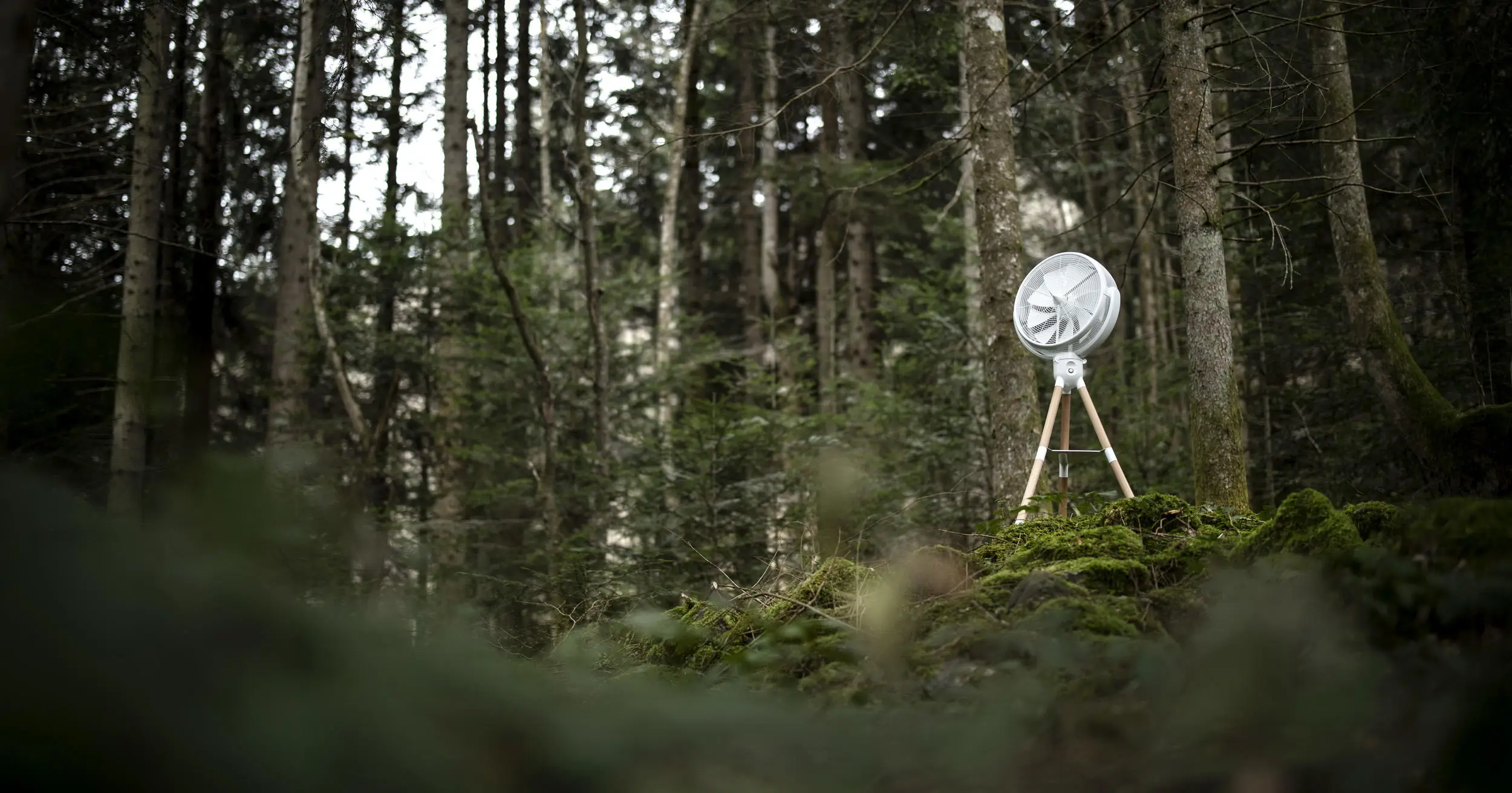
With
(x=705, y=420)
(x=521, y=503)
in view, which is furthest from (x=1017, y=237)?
(x=521, y=503)

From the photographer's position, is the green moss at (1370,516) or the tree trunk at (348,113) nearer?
the green moss at (1370,516)

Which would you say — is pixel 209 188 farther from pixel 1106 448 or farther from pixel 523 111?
pixel 1106 448

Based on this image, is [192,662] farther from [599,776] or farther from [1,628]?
[599,776]

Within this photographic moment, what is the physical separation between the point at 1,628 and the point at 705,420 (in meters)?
8.53

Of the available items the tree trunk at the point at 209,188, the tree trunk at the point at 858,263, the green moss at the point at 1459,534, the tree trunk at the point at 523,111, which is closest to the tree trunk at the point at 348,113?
the tree trunk at the point at 209,188

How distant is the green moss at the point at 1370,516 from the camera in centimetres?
326

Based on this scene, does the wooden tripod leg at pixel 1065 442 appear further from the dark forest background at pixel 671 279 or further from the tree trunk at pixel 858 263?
the tree trunk at pixel 858 263

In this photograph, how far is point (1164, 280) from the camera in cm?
1539

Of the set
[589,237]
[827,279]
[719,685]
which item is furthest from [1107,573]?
[827,279]

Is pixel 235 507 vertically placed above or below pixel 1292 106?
below

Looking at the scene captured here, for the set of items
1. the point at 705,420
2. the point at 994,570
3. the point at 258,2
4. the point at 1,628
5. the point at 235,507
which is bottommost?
the point at 994,570

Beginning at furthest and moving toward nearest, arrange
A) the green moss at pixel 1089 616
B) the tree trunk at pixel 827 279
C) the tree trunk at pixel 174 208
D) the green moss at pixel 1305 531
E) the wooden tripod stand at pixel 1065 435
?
the tree trunk at pixel 827 279 → the tree trunk at pixel 174 208 → the wooden tripod stand at pixel 1065 435 → the green moss at pixel 1305 531 → the green moss at pixel 1089 616

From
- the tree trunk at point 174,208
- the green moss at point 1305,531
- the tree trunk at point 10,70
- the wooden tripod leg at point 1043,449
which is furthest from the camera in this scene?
the tree trunk at point 174,208

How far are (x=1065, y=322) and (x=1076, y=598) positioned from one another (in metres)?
3.17
